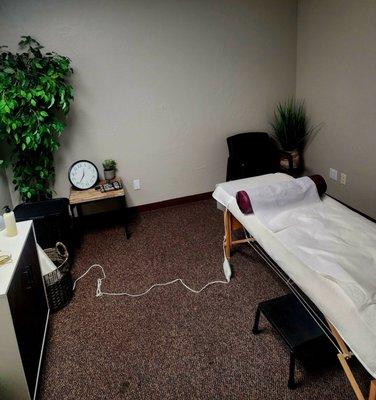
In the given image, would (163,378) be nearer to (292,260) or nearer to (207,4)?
(292,260)

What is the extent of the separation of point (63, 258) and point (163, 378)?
1110mm

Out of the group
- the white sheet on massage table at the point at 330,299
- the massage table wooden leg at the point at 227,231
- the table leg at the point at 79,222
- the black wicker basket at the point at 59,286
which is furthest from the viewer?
the table leg at the point at 79,222

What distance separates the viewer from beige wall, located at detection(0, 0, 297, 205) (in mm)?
2682

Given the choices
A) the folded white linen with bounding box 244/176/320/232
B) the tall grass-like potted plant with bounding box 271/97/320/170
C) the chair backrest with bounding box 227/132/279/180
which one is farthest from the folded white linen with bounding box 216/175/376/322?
the tall grass-like potted plant with bounding box 271/97/320/170

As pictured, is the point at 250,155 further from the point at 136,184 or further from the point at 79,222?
the point at 79,222

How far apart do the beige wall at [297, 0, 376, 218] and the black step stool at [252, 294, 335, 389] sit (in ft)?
5.50

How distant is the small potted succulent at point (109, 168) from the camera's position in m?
3.01

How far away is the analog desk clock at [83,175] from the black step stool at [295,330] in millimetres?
1941

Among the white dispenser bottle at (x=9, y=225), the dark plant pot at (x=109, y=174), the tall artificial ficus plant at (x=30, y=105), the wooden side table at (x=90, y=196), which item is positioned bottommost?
the wooden side table at (x=90, y=196)

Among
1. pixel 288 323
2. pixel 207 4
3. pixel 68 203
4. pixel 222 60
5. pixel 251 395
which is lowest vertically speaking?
pixel 251 395

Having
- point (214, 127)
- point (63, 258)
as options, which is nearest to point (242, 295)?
point (63, 258)

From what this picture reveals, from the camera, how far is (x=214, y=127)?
11.0ft

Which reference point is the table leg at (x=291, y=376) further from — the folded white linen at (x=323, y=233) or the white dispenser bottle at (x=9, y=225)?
the white dispenser bottle at (x=9, y=225)

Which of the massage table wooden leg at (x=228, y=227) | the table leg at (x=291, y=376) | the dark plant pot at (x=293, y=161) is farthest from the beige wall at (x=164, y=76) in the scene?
the table leg at (x=291, y=376)
